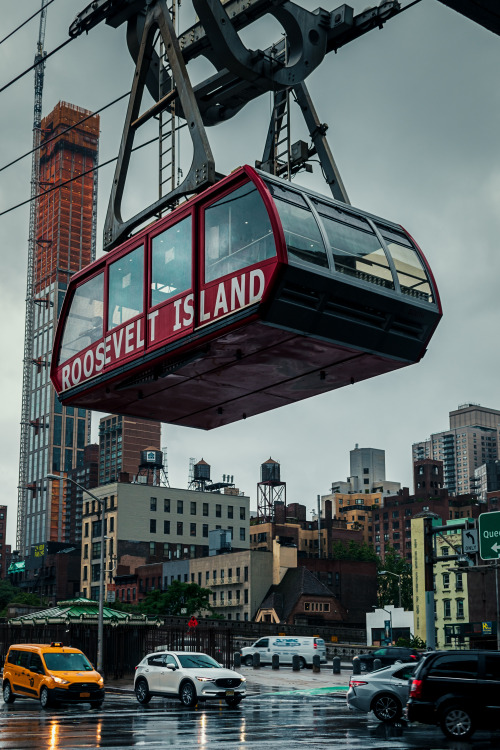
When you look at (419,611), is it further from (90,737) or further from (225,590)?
(90,737)

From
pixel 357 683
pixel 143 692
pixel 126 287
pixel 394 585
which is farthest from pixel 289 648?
pixel 394 585

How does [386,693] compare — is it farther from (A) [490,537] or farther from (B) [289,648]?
(B) [289,648]

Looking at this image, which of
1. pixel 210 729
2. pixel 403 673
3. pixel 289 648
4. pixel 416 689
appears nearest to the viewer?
pixel 416 689

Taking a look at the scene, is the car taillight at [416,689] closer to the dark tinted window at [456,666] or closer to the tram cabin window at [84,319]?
the dark tinted window at [456,666]

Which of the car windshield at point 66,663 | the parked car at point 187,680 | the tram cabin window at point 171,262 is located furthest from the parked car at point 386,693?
the tram cabin window at point 171,262

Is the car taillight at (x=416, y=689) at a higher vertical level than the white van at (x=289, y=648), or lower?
higher

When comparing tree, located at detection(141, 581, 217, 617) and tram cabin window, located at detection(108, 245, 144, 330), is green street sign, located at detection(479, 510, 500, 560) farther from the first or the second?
tree, located at detection(141, 581, 217, 617)
